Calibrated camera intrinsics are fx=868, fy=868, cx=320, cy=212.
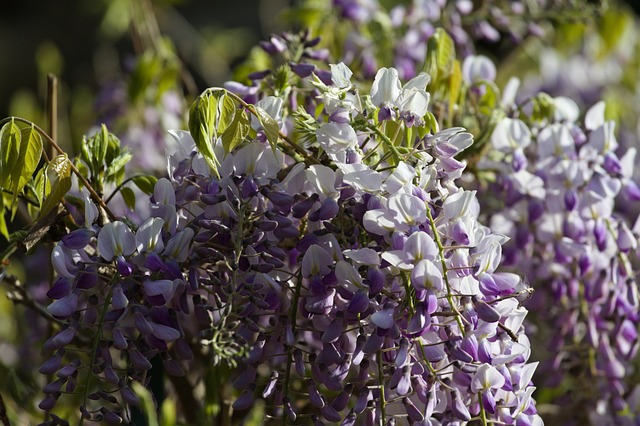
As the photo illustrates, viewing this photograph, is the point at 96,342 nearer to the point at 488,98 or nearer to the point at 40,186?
the point at 40,186

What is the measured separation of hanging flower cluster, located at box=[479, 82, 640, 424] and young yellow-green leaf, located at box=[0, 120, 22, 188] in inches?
22.1

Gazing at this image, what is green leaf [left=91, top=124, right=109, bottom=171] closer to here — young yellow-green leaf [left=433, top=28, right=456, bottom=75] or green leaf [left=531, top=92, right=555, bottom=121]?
young yellow-green leaf [left=433, top=28, right=456, bottom=75]

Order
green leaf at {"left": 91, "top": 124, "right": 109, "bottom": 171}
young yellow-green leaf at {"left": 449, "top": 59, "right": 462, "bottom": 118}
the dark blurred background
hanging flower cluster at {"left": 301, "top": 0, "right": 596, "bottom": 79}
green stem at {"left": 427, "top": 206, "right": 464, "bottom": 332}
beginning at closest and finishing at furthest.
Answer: green stem at {"left": 427, "top": 206, "right": 464, "bottom": 332}, green leaf at {"left": 91, "top": 124, "right": 109, "bottom": 171}, young yellow-green leaf at {"left": 449, "top": 59, "right": 462, "bottom": 118}, hanging flower cluster at {"left": 301, "top": 0, "right": 596, "bottom": 79}, the dark blurred background

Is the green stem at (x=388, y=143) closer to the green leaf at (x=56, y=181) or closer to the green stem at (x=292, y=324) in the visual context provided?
the green stem at (x=292, y=324)

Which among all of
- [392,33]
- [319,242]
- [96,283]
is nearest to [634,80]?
[392,33]

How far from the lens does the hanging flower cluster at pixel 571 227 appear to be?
1.07m

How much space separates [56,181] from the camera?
33.3 inches

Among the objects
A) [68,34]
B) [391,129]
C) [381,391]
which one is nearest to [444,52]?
[391,129]

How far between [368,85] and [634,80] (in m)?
1.01

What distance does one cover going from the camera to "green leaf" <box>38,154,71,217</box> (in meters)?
0.85

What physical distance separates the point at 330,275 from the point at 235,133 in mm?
168

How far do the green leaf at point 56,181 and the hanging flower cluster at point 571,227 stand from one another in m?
0.52

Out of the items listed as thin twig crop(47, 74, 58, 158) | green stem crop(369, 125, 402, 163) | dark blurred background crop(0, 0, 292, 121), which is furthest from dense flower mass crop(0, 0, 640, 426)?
dark blurred background crop(0, 0, 292, 121)

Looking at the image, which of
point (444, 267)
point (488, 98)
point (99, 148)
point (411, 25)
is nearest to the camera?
point (444, 267)
